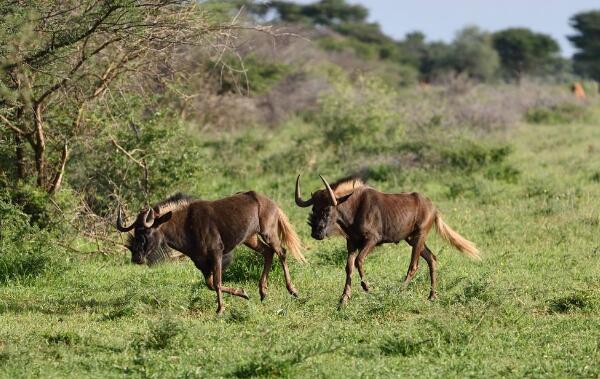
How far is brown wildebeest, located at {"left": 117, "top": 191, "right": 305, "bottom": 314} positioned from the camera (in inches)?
402

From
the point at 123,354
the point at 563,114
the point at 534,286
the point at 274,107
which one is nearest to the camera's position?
the point at 123,354

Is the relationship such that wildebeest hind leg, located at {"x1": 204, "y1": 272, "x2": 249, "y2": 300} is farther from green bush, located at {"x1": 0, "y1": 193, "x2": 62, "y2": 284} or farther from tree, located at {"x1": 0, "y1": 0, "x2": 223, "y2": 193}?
tree, located at {"x1": 0, "y1": 0, "x2": 223, "y2": 193}

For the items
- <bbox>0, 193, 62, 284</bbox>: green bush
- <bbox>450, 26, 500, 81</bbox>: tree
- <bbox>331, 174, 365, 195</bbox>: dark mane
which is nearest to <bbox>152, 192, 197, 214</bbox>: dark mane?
<bbox>331, 174, 365, 195</bbox>: dark mane

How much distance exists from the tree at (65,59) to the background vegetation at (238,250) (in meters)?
0.03

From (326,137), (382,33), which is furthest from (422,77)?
(326,137)

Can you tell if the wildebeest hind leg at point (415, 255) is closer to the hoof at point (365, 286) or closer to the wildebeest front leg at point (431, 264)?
the wildebeest front leg at point (431, 264)

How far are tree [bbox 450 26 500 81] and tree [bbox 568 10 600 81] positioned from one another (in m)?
4.94

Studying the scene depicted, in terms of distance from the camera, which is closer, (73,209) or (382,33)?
(73,209)

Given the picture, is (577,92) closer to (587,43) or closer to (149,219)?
(587,43)

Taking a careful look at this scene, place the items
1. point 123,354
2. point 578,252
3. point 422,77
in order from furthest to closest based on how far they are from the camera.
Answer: point 422,77 → point 578,252 → point 123,354

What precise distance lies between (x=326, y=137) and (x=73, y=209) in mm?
10138

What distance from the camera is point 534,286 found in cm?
1085

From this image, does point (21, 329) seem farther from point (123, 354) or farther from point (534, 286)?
point (534, 286)

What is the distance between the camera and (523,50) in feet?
202
